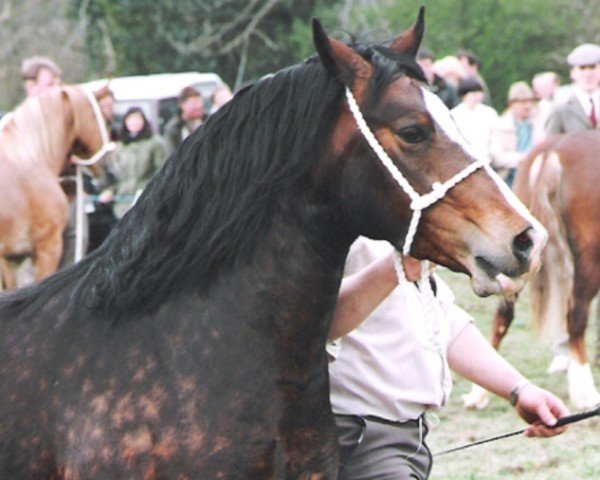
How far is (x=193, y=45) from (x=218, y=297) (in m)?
23.5

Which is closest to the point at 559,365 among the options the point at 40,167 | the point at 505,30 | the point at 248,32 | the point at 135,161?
the point at 40,167

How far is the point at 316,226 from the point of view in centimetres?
310

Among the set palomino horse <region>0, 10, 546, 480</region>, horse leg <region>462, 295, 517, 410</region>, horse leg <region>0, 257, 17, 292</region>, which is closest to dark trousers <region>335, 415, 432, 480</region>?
palomino horse <region>0, 10, 546, 480</region>

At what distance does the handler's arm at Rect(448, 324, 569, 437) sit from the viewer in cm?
351

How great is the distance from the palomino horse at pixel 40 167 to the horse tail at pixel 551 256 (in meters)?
3.21

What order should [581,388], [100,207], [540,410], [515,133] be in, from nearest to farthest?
[540,410]
[581,388]
[100,207]
[515,133]

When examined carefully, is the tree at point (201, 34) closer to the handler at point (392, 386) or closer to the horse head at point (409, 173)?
the handler at point (392, 386)

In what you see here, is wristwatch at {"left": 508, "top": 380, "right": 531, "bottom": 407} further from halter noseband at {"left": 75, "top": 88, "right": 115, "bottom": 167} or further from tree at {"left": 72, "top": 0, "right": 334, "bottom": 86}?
tree at {"left": 72, "top": 0, "right": 334, "bottom": 86}

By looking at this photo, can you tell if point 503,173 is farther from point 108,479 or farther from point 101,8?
point 101,8

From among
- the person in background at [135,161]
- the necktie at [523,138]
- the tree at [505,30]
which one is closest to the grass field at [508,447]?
the person in background at [135,161]

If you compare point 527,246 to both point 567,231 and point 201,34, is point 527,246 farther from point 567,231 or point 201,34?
point 201,34

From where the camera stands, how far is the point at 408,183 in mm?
2992

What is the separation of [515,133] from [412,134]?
492 inches

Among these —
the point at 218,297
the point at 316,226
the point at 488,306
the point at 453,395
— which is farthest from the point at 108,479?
the point at 488,306
